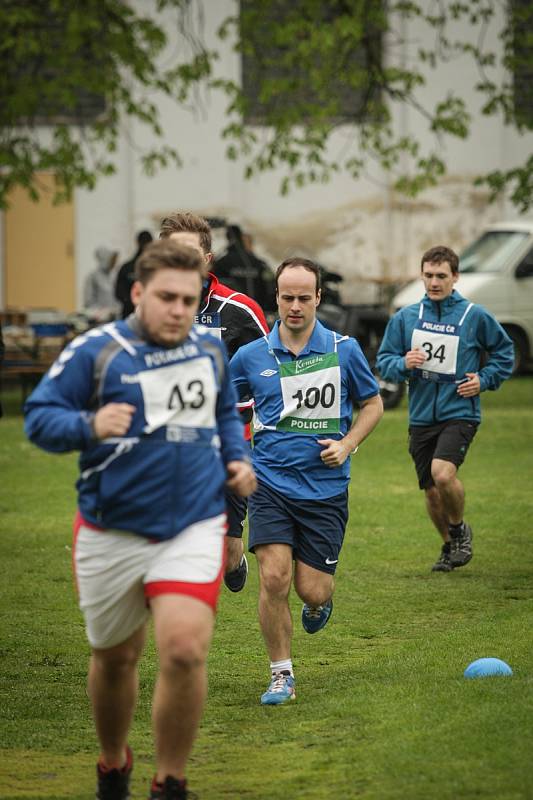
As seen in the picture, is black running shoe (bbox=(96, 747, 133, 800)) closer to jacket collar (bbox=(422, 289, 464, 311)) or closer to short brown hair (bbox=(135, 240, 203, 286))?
short brown hair (bbox=(135, 240, 203, 286))

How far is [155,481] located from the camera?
488 cm

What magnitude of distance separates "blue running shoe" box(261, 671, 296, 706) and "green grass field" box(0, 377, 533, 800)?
69mm

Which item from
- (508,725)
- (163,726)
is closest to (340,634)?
(508,725)

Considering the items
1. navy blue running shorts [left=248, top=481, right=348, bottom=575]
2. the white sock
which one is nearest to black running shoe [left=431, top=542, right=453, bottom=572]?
navy blue running shorts [left=248, top=481, right=348, bottom=575]

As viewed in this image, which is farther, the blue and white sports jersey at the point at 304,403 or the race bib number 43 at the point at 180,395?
the blue and white sports jersey at the point at 304,403

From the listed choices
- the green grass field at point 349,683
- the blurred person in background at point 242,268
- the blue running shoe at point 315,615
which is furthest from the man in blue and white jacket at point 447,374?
the blurred person in background at point 242,268

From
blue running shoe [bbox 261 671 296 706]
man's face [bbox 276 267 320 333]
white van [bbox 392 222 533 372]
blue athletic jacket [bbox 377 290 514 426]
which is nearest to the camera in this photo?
blue running shoe [bbox 261 671 296 706]

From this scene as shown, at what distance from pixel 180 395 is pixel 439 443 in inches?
228

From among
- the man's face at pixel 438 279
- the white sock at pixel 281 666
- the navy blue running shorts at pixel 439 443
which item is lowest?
the white sock at pixel 281 666

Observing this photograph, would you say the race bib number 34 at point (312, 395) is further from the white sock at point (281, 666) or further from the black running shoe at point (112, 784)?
the black running shoe at point (112, 784)

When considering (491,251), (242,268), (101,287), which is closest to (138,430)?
(242,268)

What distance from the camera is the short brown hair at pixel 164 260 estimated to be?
490 cm

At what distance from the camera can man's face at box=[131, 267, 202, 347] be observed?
4.87m

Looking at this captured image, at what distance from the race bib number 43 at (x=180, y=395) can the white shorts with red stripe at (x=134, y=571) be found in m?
0.36
